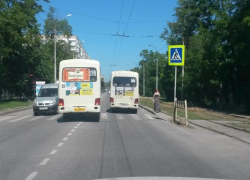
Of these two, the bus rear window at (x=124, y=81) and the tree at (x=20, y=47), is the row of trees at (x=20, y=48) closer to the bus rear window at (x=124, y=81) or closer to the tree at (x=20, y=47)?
the tree at (x=20, y=47)

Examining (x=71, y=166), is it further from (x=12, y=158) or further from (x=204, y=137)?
(x=204, y=137)

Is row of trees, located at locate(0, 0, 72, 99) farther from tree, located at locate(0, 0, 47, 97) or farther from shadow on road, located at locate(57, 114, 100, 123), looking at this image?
shadow on road, located at locate(57, 114, 100, 123)

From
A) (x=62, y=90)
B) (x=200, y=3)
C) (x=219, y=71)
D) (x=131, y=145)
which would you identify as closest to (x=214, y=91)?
(x=219, y=71)

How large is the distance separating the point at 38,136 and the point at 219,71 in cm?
2661

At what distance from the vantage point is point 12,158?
955 cm

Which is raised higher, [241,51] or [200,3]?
[200,3]

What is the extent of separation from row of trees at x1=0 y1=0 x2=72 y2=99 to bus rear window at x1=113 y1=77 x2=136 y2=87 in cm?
1457

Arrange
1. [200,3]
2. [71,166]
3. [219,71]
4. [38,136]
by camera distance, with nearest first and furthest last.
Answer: [71,166] → [38,136] → [219,71] → [200,3]

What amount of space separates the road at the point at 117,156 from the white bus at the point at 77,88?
5.16 meters

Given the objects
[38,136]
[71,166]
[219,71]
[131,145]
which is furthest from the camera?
[219,71]

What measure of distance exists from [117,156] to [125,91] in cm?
1854

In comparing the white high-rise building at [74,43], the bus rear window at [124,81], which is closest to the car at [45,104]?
the bus rear window at [124,81]

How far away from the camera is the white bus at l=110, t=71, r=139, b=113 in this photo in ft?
92.9

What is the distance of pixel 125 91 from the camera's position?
28.3m
